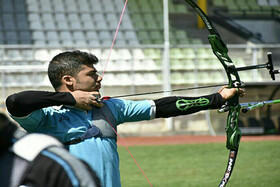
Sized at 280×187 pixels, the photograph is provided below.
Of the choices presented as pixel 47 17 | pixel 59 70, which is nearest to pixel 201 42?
pixel 47 17

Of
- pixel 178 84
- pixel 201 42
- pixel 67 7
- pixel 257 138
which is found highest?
pixel 67 7

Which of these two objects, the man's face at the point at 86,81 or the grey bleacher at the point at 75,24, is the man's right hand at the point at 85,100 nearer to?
the man's face at the point at 86,81

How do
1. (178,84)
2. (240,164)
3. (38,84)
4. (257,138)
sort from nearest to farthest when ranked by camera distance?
(240,164) < (257,138) < (38,84) < (178,84)

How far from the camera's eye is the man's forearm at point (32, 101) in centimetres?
231

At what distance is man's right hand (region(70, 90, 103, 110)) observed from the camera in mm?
2434

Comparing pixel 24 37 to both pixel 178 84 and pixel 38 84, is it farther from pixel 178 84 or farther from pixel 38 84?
pixel 178 84

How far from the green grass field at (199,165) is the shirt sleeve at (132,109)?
2818 millimetres

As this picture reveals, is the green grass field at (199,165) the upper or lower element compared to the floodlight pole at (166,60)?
lower

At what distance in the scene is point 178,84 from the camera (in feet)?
35.9

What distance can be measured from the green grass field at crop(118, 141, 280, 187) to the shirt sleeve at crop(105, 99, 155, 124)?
9.25 feet

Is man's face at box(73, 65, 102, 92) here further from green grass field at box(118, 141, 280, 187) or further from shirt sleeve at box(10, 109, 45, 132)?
green grass field at box(118, 141, 280, 187)

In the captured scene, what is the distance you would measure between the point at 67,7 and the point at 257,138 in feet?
15.2

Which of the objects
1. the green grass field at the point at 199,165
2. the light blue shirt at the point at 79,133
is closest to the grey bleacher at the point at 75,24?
the green grass field at the point at 199,165

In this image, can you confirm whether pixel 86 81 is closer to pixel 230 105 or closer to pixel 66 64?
pixel 66 64
